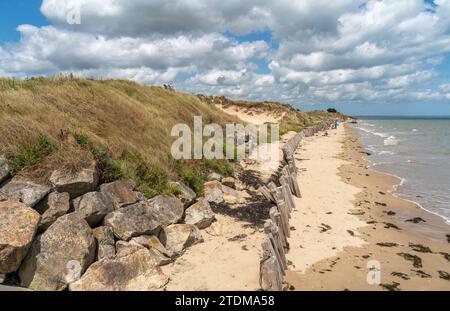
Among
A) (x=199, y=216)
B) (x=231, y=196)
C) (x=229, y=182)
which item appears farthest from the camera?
(x=229, y=182)

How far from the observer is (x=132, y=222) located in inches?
324

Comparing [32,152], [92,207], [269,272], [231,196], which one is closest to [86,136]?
[32,152]

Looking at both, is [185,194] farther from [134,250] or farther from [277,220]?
[134,250]

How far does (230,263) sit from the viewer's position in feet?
27.0

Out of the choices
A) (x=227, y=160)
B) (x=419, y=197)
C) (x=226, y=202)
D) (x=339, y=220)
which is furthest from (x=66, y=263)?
(x=419, y=197)

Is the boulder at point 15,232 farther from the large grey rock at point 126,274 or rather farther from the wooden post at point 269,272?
the wooden post at point 269,272

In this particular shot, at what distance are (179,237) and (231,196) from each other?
12.9 feet

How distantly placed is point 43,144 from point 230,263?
5301mm

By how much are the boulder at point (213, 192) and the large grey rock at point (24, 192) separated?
526 cm

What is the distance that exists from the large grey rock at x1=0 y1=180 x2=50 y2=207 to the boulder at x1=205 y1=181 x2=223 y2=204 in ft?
17.2

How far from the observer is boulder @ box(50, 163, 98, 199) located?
8.00m

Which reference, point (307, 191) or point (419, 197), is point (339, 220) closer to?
point (307, 191)

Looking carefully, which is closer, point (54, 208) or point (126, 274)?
point (126, 274)

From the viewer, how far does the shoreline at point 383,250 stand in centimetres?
788
